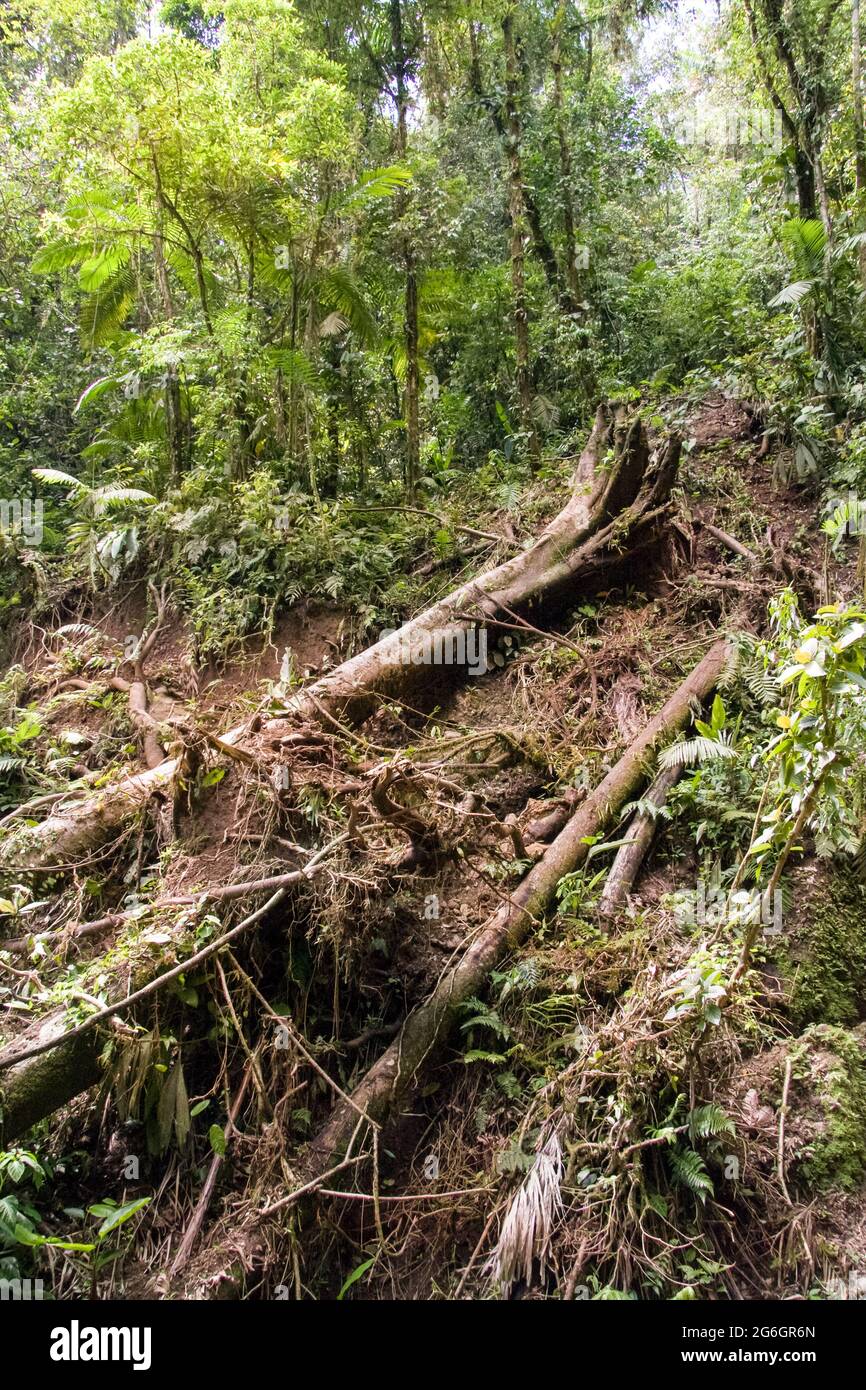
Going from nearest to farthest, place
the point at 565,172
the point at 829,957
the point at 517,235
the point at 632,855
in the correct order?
the point at 829,957, the point at 632,855, the point at 517,235, the point at 565,172

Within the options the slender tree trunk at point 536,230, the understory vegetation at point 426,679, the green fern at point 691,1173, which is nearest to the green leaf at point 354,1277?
the understory vegetation at point 426,679

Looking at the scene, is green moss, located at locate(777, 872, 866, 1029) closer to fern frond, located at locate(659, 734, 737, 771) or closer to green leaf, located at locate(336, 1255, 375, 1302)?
fern frond, located at locate(659, 734, 737, 771)

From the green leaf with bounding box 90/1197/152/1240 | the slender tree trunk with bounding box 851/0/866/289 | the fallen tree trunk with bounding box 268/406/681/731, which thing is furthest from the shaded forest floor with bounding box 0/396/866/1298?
the slender tree trunk with bounding box 851/0/866/289

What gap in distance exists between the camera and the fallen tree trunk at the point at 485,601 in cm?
486

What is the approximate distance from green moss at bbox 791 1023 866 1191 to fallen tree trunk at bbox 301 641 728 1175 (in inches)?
56.0

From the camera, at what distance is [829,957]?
12.8 feet
